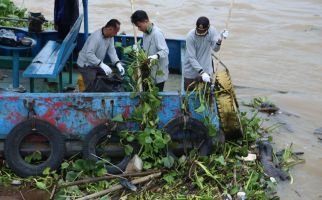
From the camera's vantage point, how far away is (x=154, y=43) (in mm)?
7066

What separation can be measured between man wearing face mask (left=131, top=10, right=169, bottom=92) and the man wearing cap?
0.35 meters

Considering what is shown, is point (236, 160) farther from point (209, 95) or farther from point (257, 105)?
point (257, 105)

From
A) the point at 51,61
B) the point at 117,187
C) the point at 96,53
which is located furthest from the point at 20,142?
the point at 96,53

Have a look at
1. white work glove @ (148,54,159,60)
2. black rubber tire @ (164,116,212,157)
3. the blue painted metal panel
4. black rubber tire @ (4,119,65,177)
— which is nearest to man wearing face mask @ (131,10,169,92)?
white work glove @ (148,54,159,60)

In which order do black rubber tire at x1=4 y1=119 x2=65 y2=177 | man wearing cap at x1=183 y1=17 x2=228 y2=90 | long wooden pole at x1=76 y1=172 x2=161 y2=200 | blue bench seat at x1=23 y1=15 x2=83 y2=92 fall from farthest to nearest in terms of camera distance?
1. man wearing cap at x1=183 y1=17 x2=228 y2=90
2. blue bench seat at x1=23 y1=15 x2=83 y2=92
3. black rubber tire at x1=4 y1=119 x2=65 y2=177
4. long wooden pole at x1=76 y1=172 x2=161 y2=200

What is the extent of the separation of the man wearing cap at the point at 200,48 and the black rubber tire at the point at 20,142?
2105 mm

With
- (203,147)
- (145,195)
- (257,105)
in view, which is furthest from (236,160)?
(257,105)

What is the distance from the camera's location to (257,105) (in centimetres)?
942

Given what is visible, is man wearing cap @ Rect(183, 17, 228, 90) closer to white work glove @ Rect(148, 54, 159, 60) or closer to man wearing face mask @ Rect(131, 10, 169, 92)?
man wearing face mask @ Rect(131, 10, 169, 92)

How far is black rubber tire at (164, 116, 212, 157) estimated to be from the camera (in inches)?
248

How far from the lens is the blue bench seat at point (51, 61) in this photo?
21.8 ft

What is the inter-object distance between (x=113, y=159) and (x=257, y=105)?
3.83m

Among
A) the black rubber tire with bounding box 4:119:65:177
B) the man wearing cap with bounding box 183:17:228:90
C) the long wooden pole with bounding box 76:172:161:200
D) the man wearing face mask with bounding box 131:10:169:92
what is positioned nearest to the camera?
the long wooden pole with bounding box 76:172:161:200

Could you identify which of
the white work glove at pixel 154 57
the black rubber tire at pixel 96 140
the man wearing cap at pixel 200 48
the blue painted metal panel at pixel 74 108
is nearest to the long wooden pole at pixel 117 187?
the black rubber tire at pixel 96 140
